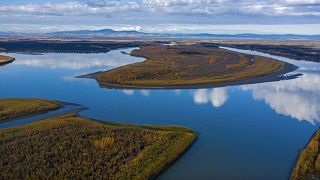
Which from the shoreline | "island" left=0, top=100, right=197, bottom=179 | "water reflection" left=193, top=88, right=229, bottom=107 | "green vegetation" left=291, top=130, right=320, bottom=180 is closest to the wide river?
"water reflection" left=193, top=88, right=229, bottom=107

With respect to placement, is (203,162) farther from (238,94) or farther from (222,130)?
(238,94)

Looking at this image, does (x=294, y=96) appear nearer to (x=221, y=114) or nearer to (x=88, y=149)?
(x=221, y=114)

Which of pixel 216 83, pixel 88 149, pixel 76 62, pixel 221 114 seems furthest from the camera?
pixel 76 62

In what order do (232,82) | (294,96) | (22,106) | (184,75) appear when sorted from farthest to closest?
(184,75), (232,82), (294,96), (22,106)

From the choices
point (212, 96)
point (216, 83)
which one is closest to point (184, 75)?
point (216, 83)

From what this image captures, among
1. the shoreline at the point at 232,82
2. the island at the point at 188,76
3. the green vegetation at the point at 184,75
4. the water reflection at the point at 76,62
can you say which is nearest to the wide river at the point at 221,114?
the shoreline at the point at 232,82

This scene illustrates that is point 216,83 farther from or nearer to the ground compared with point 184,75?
nearer to the ground

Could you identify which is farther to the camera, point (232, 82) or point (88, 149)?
point (232, 82)

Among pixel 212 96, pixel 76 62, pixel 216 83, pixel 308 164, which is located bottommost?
pixel 308 164

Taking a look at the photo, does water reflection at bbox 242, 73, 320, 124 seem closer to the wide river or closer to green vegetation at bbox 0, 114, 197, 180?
the wide river
